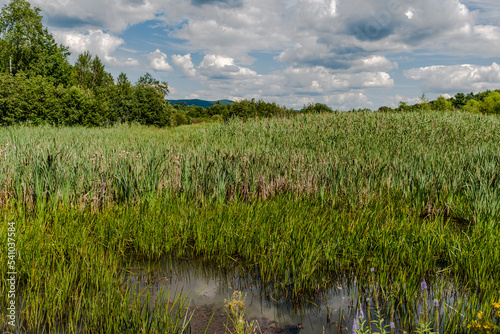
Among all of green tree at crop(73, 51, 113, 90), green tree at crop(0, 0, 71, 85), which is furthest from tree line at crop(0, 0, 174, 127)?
green tree at crop(73, 51, 113, 90)

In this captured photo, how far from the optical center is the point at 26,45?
2872 cm

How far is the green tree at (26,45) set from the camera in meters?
28.5

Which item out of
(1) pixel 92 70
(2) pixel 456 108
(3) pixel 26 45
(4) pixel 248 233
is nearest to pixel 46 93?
(3) pixel 26 45

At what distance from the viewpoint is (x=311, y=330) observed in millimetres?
2205

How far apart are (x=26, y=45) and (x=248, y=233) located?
35562mm

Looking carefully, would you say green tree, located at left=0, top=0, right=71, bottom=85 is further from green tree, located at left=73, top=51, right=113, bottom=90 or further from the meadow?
the meadow

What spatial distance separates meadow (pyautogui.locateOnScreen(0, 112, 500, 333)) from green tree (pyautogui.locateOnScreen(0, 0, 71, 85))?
2917cm

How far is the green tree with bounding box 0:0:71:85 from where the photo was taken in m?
28.5

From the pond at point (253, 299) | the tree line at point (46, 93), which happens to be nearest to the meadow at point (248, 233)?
the pond at point (253, 299)

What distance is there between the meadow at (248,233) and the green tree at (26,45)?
29172 millimetres

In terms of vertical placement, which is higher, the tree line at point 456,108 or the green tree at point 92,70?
the green tree at point 92,70

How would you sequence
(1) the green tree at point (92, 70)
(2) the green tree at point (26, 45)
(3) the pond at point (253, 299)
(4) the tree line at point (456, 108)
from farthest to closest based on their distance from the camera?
(1) the green tree at point (92, 70)
(2) the green tree at point (26, 45)
(4) the tree line at point (456, 108)
(3) the pond at point (253, 299)

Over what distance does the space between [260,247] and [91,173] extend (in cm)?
298

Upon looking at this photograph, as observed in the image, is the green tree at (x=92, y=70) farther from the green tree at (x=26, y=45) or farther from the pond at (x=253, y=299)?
the pond at (x=253, y=299)
